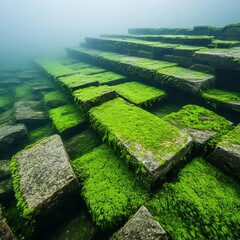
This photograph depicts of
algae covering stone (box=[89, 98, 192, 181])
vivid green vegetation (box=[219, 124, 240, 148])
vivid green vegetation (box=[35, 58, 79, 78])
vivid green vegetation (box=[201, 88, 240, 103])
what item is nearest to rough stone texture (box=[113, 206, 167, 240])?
algae covering stone (box=[89, 98, 192, 181])

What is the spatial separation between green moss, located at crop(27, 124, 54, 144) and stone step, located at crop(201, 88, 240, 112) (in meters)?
3.40

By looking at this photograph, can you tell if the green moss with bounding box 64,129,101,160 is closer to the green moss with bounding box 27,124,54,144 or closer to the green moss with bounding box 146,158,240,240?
the green moss with bounding box 27,124,54,144

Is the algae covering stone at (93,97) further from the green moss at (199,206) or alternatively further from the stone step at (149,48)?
the stone step at (149,48)

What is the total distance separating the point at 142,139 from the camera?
8.19 ft

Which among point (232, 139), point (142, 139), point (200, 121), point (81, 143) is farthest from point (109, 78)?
point (232, 139)

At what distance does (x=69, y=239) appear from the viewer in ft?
6.81

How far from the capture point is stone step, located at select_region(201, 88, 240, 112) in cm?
321

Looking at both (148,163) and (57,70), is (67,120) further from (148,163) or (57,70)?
(57,70)

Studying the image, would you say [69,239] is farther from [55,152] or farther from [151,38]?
[151,38]

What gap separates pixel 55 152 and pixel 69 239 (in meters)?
1.14

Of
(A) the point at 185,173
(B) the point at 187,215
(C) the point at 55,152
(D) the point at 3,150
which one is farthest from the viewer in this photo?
(D) the point at 3,150

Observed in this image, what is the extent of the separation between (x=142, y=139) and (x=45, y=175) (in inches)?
52.1

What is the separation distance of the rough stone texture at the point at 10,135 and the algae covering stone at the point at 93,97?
148cm

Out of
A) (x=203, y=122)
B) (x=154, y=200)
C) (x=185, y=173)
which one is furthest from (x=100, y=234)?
(x=203, y=122)
